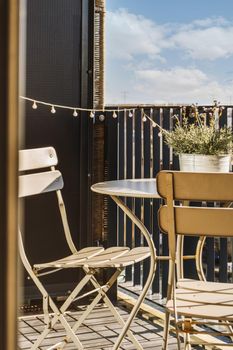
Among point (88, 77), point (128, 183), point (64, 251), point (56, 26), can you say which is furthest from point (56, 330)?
point (56, 26)

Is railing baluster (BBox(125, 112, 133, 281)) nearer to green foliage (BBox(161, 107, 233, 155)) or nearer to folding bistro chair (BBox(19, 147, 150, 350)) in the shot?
folding bistro chair (BBox(19, 147, 150, 350))

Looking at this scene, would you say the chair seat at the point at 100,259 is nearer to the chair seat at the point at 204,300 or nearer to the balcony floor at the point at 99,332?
the chair seat at the point at 204,300

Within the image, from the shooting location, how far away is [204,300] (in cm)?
222

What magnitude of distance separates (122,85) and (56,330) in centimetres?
206

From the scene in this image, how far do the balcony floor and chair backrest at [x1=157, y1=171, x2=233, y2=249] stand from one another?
128 centimetres

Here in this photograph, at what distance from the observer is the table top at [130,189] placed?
257 centimetres

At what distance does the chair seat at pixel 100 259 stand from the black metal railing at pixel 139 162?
83 cm

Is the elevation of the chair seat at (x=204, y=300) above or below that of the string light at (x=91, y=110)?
below

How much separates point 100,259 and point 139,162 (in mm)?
1486

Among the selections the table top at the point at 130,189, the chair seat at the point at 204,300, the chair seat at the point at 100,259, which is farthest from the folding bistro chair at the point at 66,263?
the chair seat at the point at 204,300

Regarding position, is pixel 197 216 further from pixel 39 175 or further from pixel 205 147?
pixel 39 175

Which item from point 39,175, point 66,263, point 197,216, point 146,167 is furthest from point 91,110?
point 197,216

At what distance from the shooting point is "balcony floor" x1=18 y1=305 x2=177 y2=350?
10.7 ft

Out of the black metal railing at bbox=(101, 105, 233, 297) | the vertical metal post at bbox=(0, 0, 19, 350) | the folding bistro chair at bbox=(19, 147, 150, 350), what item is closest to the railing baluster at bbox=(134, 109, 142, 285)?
the black metal railing at bbox=(101, 105, 233, 297)
